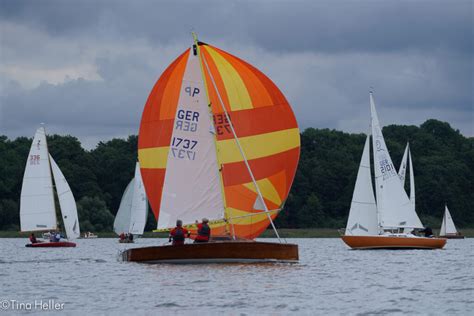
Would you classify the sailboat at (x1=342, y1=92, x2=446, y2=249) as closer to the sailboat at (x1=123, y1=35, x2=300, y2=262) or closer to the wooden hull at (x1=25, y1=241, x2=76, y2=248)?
the sailboat at (x1=123, y1=35, x2=300, y2=262)

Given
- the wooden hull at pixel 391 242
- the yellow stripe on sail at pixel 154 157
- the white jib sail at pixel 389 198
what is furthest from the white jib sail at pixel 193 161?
the white jib sail at pixel 389 198

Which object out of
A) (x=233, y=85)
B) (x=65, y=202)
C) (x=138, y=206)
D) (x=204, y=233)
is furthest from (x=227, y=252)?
(x=138, y=206)

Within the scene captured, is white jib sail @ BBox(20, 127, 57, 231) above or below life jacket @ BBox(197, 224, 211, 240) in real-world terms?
above

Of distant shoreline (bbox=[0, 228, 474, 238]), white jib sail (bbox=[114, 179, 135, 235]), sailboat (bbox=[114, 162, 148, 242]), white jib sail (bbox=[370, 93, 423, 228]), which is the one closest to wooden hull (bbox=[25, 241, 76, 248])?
sailboat (bbox=[114, 162, 148, 242])

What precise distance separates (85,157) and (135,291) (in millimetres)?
79686

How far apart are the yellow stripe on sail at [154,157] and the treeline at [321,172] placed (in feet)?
184

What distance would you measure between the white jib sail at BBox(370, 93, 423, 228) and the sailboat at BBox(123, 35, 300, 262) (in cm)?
1298

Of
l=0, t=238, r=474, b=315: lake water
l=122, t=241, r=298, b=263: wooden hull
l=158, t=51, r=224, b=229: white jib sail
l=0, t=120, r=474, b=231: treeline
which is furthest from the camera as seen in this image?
l=0, t=120, r=474, b=231: treeline

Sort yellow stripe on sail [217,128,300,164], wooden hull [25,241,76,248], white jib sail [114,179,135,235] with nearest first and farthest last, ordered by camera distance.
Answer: yellow stripe on sail [217,128,300,164] → wooden hull [25,241,76,248] → white jib sail [114,179,135,235]

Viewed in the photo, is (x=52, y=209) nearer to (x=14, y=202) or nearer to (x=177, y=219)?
(x=177, y=219)

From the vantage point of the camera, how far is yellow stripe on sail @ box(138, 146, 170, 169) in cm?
3226

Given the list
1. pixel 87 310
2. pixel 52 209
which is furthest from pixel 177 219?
pixel 52 209

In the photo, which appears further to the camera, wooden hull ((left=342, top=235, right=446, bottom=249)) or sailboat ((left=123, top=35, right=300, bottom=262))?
wooden hull ((left=342, top=235, right=446, bottom=249))

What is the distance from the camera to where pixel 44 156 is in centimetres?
5625
